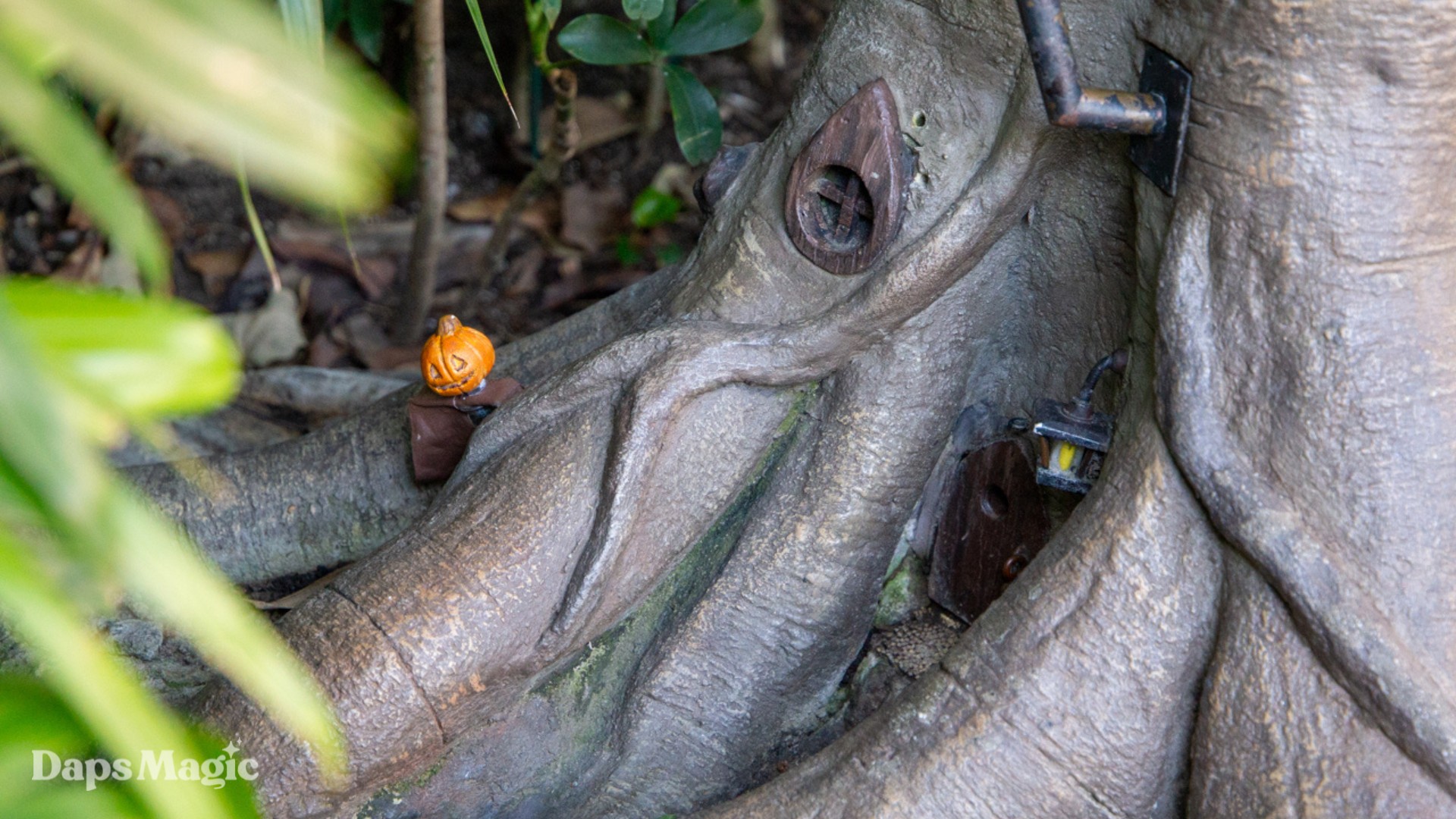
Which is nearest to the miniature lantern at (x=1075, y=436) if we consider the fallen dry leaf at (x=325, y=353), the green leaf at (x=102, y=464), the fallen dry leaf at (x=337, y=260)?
the green leaf at (x=102, y=464)

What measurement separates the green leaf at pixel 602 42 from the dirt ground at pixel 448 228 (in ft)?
2.46

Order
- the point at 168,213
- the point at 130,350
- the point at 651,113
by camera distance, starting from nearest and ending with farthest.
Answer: the point at 130,350, the point at 168,213, the point at 651,113

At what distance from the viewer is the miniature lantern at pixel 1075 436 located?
5.20 ft

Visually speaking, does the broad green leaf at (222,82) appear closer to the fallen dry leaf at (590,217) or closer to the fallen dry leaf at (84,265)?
the fallen dry leaf at (84,265)

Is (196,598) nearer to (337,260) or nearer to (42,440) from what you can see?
(42,440)

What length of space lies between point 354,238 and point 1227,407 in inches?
109

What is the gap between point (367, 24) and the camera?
9.82 feet

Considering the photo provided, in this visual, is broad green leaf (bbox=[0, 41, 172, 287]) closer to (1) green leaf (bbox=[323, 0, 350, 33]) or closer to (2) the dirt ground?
(1) green leaf (bbox=[323, 0, 350, 33])

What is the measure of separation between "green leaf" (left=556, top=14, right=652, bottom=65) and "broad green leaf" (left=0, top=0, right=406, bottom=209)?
2.04 meters

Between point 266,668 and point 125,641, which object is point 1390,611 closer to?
point 266,668

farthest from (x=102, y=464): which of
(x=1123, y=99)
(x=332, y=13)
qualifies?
(x=332, y=13)

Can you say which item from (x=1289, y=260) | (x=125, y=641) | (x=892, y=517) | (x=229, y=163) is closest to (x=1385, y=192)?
(x=1289, y=260)

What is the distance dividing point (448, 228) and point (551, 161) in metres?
0.83

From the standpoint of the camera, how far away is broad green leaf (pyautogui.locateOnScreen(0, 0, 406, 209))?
45 centimetres
